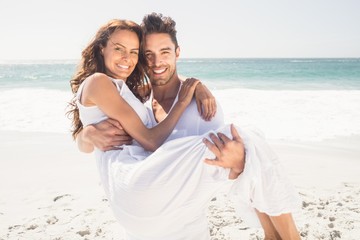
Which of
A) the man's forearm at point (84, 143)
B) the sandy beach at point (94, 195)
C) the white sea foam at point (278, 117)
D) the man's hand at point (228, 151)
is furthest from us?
the white sea foam at point (278, 117)

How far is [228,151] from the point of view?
2.03 m

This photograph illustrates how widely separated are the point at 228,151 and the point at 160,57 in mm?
1555

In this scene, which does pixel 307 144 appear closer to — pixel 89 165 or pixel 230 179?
pixel 89 165

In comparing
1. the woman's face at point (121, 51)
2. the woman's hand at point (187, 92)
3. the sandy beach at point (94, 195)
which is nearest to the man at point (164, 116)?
the woman's hand at point (187, 92)

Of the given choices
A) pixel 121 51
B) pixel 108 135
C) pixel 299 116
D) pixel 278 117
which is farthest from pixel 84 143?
pixel 299 116

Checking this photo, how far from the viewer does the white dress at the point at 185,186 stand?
2104mm

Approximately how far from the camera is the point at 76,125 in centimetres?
336

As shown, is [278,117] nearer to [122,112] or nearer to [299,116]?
[299,116]

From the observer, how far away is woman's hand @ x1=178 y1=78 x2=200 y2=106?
9.23 feet

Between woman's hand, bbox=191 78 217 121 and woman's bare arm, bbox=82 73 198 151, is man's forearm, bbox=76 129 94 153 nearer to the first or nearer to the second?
woman's bare arm, bbox=82 73 198 151

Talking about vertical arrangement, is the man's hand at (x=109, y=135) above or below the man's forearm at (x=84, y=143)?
above

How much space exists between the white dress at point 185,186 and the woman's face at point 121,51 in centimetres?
105

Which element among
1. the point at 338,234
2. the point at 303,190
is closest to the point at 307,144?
the point at 303,190

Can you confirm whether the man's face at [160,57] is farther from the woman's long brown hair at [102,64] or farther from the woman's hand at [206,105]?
the woman's hand at [206,105]
